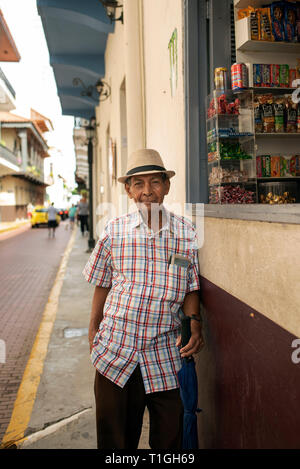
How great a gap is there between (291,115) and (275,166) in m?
0.37

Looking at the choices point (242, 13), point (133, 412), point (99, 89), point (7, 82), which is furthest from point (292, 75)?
point (7, 82)

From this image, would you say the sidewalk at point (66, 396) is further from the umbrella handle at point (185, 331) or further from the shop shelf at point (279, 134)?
the shop shelf at point (279, 134)

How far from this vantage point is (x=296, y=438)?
1.45 meters

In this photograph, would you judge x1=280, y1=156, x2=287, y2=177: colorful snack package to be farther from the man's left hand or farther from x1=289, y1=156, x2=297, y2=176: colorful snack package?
the man's left hand

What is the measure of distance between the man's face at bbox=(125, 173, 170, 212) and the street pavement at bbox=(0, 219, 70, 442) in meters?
2.14

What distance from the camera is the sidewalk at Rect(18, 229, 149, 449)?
3.11m

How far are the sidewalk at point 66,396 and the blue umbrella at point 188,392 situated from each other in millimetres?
929

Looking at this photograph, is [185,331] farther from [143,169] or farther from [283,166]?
[283,166]

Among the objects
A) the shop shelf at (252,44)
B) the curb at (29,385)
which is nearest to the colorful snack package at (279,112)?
the shop shelf at (252,44)

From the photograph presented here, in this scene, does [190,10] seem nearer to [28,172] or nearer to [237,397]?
[237,397]

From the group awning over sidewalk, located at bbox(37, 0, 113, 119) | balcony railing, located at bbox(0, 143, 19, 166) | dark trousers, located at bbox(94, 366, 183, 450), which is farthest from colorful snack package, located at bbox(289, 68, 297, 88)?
balcony railing, located at bbox(0, 143, 19, 166)

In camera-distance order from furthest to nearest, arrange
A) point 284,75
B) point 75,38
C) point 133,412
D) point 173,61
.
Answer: point 75,38 < point 173,61 < point 284,75 < point 133,412

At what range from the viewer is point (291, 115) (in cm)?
307
